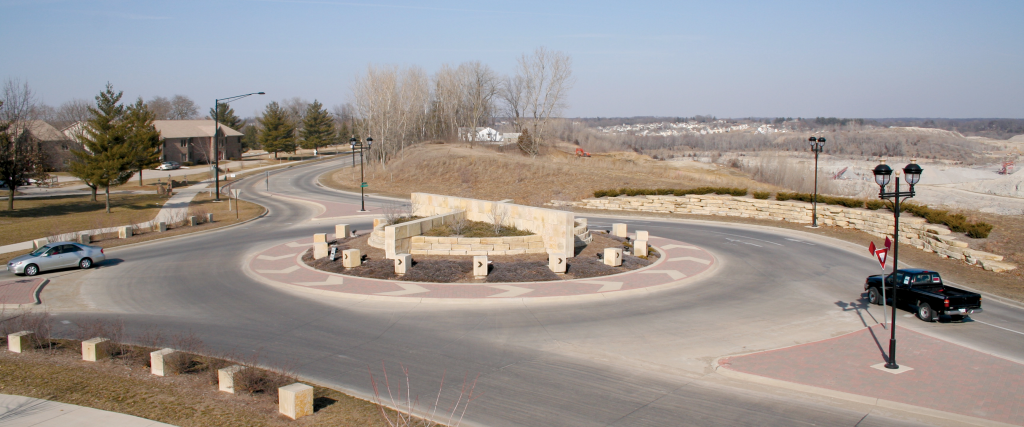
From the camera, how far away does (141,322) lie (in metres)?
14.9

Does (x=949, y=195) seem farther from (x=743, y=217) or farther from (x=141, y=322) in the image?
(x=141, y=322)

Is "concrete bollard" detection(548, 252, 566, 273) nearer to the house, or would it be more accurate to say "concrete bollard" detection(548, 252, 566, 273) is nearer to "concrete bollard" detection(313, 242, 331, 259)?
"concrete bollard" detection(313, 242, 331, 259)

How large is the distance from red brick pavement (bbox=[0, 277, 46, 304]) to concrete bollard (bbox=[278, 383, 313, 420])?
13432 mm

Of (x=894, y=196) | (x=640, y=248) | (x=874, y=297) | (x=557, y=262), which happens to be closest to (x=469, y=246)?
(x=557, y=262)

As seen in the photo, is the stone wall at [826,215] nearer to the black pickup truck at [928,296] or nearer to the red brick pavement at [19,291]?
the black pickup truck at [928,296]

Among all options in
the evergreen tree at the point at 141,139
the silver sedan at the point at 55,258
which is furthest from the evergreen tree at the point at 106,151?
the silver sedan at the point at 55,258

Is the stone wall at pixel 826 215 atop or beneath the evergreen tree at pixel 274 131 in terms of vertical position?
beneath

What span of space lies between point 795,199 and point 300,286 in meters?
29.1

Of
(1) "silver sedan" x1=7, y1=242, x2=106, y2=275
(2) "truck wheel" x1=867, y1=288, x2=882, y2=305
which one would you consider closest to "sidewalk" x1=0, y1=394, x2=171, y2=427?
(1) "silver sedan" x1=7, y1=242, x2=106, y2=275

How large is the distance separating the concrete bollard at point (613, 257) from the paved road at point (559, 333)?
2932 millimetres

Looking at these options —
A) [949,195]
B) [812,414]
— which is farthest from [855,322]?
[949,195]

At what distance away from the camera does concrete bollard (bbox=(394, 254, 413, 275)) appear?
19.5 meters

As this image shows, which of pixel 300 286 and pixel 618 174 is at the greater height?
pixel 618 174

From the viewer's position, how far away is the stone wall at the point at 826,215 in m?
23.1
